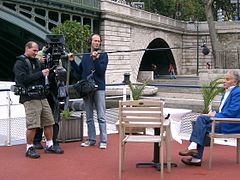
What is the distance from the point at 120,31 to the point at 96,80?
82.2 feet

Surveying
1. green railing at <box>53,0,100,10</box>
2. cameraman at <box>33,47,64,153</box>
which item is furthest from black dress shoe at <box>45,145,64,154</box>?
green railing at <box>53,0,100,10</box>

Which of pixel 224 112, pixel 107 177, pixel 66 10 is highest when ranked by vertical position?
pixel 66 10

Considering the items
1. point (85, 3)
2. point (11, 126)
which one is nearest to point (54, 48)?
point (11, 126)

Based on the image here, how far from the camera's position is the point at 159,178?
20.7ft

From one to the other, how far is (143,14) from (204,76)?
45.3 ft

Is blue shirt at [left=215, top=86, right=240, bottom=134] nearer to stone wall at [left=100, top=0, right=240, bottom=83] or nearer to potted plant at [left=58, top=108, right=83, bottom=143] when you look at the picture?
potted plant at [left=58, top=108, right=83, bottom=143]

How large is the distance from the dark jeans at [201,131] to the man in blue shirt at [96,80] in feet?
6.18

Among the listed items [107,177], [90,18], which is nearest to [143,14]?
[90,18]

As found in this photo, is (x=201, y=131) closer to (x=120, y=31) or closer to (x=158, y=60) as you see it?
(x=120, y=31)

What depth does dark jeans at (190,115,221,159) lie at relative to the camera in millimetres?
6863

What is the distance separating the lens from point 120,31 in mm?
33125

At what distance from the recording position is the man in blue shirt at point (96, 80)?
8180 millimetres

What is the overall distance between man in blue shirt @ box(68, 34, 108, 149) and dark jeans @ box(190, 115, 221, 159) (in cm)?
188

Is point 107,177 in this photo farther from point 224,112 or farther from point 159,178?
point 224,112
